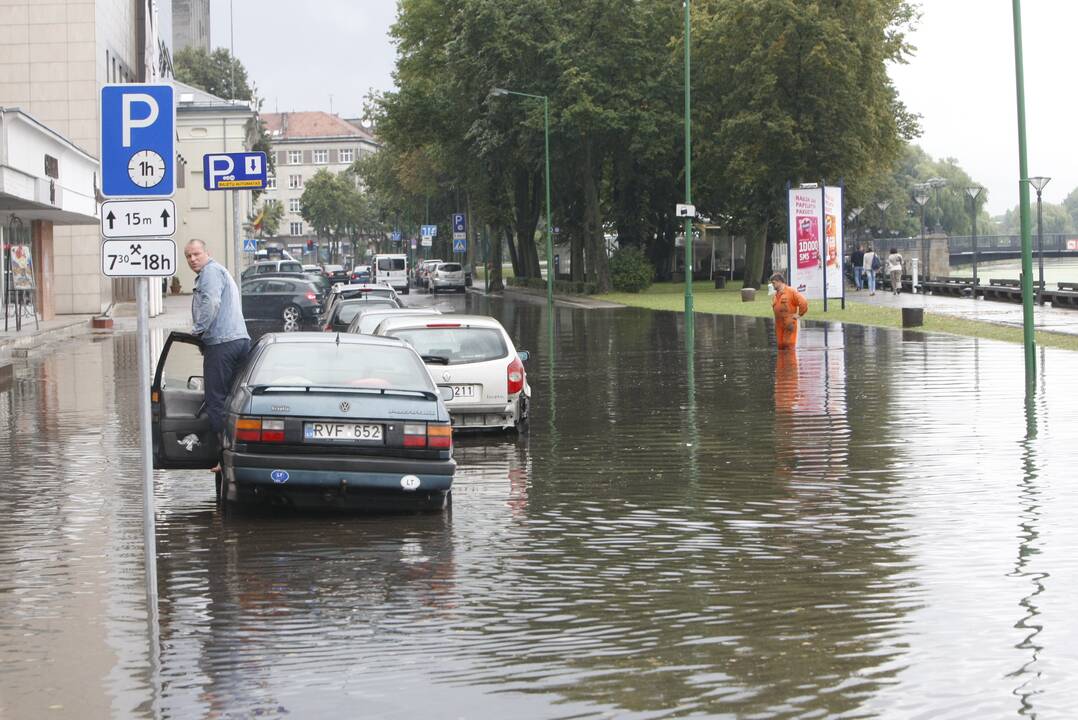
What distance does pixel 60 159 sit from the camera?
139 feet

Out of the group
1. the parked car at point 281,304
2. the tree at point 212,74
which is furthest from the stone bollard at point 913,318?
the tree at point 212,74

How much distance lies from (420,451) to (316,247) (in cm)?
15955

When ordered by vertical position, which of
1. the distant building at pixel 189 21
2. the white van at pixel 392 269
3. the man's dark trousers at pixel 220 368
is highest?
the distant building at pixel 189 21

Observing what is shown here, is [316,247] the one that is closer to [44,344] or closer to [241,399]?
[44,344]

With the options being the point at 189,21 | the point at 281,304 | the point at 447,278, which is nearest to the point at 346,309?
the point at 281,304

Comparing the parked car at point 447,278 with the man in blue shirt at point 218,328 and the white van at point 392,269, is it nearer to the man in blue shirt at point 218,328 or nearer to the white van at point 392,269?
the white van at point 392,269

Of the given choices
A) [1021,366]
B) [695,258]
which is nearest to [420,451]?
[1021,366]

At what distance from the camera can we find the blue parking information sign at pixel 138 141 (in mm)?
8047

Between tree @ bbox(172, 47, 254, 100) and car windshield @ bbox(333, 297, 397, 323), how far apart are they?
9343 centimetres

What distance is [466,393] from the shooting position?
16188 mm

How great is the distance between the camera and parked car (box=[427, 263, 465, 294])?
7919 centimetres

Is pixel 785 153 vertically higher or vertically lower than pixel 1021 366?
higher

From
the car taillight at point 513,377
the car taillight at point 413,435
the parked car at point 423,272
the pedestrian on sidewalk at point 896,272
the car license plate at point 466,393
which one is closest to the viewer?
the car taillight at point 413,435

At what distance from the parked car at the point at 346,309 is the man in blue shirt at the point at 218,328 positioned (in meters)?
13.2
